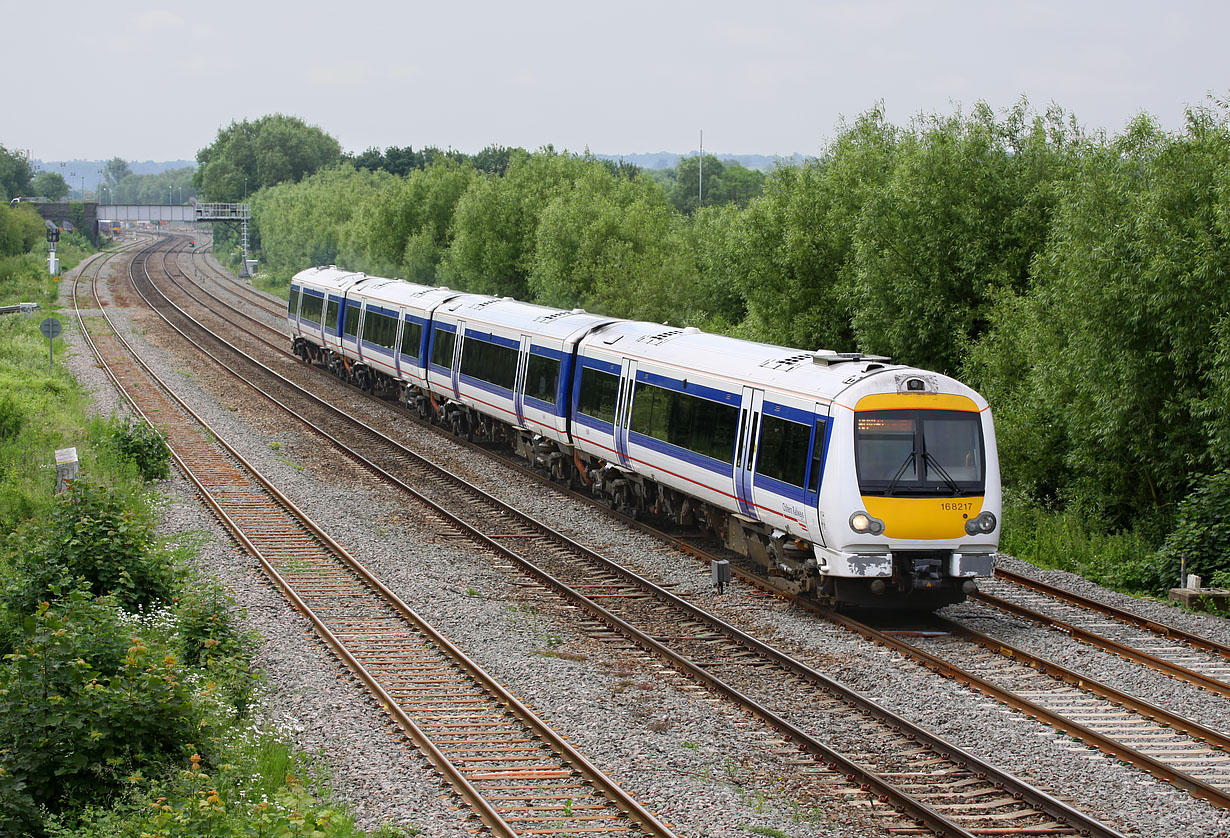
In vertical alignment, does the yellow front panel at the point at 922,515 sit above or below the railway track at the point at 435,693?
above

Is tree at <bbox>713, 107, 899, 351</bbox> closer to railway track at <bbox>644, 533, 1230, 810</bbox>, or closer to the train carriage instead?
the train carriage

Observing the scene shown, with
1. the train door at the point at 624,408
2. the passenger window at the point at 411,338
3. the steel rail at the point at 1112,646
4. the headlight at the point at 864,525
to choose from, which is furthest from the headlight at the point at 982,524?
the passenger window at the point at 411,338

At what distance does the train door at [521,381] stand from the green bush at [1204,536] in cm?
1247

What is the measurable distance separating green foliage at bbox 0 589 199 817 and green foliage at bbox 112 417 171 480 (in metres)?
13.6

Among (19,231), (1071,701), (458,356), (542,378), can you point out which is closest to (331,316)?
(458,356)

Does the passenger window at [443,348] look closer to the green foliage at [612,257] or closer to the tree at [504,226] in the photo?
the green foliage at [612,257]

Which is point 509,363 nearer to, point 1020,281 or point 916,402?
point 1020,281

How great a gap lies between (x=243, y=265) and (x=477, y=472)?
2879 inches

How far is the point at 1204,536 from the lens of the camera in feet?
56.3

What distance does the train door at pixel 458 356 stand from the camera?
2838cm

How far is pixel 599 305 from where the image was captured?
39188 mm

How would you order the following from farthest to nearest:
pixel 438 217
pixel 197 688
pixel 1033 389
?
pixel 438 217, pixel 1033 389, pixel 197 688

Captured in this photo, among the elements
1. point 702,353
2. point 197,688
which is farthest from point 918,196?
point 197,688

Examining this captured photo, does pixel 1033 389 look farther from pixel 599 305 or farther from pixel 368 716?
pixel 599 305
